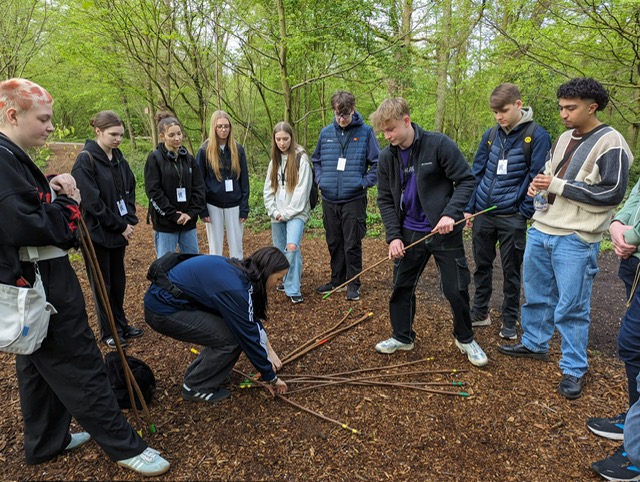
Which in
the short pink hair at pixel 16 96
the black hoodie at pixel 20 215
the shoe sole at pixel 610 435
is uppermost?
the short pink hair at pixel 16 96

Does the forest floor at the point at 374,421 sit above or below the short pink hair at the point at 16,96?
below

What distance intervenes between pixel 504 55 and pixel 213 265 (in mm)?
10046

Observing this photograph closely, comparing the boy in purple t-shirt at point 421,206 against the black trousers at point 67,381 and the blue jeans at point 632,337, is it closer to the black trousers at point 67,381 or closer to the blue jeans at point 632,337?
the blue jeans at point 632,337

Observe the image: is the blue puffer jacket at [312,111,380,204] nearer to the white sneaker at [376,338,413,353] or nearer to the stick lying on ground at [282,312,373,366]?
the stick lying on ground at [282,312,373,366]

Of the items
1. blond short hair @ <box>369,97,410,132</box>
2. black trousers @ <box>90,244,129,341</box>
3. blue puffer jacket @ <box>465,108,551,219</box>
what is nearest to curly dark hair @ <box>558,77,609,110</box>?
blue puffer jacket @ <box>465,108,551,219</box>

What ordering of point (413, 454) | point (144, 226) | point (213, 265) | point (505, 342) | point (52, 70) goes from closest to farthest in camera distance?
point (413, 454) < point (213, 265) < point (505, 342) < point (144, 226) < point (52, 70)

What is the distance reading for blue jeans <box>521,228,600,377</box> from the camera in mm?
3045

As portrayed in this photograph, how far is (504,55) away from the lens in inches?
385

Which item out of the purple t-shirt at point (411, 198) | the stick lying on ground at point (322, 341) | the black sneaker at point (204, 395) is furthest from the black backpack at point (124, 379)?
the purple t-shirt at point (411, 198)

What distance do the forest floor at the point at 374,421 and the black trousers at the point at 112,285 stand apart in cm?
22

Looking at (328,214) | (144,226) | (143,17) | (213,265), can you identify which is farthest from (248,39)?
(213,265)

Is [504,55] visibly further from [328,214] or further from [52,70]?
[52,70]

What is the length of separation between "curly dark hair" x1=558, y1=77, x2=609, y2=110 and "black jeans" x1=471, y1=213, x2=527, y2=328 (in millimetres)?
1182

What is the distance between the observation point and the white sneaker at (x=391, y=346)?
3703 mm
